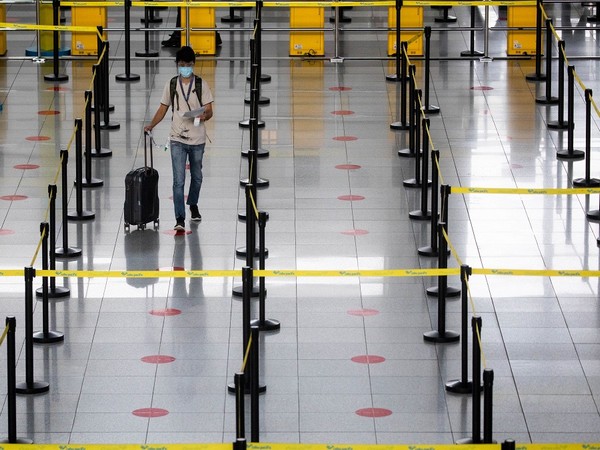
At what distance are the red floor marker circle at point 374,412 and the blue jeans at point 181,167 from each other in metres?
4.35

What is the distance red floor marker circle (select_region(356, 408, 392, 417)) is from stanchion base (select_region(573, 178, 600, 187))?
5834 millimetres

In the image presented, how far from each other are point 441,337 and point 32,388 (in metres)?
2.89

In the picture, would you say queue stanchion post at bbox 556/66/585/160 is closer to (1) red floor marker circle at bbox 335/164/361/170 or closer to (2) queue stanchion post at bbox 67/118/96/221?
(1) red floor marker circle at bbox 335/164/361/170

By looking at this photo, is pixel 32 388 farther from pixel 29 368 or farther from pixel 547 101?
pixel 547 101

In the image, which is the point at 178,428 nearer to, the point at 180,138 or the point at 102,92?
the point at 180,138

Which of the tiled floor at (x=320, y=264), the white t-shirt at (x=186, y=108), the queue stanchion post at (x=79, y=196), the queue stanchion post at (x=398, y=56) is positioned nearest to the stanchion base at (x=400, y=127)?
the tiled floor at (x=320, y=264)

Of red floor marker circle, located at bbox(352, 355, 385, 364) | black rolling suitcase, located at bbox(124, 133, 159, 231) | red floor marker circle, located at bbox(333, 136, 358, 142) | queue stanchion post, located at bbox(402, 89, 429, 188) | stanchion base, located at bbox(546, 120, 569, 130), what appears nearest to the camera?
red floor marker circle, located at bbox(352, 355, 385, 364)

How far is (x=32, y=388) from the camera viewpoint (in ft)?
32.6

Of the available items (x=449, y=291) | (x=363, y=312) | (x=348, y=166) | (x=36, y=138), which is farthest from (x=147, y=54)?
(x=363, y=312)

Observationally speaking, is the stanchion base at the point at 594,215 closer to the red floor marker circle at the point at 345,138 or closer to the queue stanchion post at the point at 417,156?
the queue stanchion post at the point at 417,156

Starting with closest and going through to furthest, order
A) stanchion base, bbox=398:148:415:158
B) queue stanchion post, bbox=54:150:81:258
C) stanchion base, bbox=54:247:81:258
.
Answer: queue stanchion post, bbox=54:150:81:258 → stanchion base, bbox=54:247:81:258 → stanchion base, bbox=398:148:415:158

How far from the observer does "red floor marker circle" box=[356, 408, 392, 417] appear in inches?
375

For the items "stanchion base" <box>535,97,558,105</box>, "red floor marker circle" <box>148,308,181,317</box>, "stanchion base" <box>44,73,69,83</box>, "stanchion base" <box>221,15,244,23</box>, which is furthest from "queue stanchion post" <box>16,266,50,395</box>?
"stanchion base" <box>221,15,244,23</box>

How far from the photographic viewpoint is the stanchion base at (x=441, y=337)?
35.6 feet
